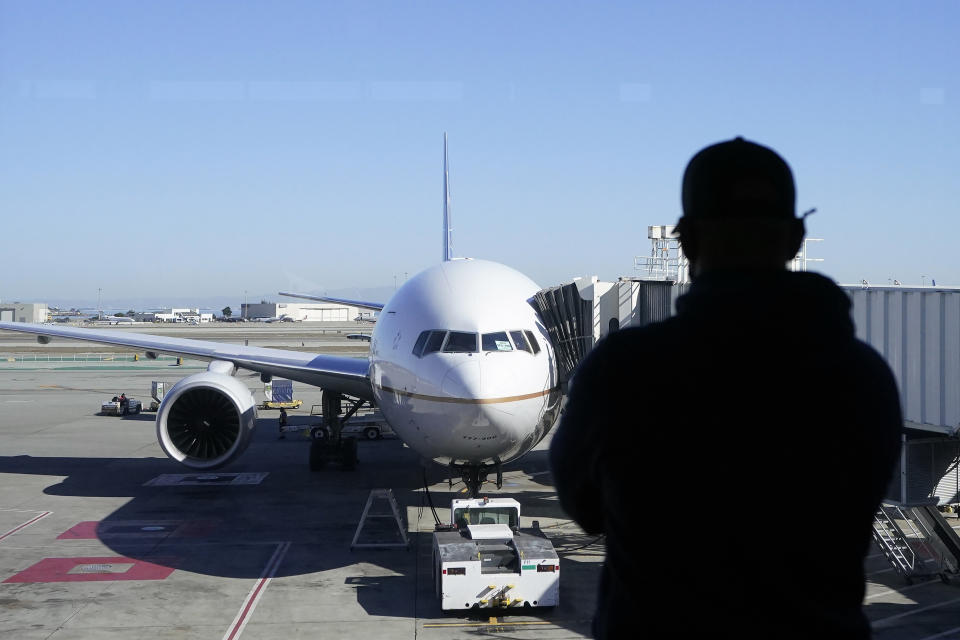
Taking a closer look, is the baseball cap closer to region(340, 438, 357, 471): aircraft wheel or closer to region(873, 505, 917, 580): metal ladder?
region(873, 505, 917, 580): metal ladder

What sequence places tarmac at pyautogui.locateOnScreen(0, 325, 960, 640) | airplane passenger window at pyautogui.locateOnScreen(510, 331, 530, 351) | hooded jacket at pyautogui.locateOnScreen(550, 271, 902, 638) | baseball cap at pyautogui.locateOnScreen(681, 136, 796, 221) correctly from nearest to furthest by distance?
hooded jacket at pyautogui.locateOnScreen(550, 271, 902, 638) → baseball cap at pyautogui.locateOnScreen(681, 136, 796, 221) → tarmac at pyautogui.locateOnScreen(0, 325, 960, 640) → airplane passenger window at pyautogui.locateOnScreen(510, 331, 530, 351)

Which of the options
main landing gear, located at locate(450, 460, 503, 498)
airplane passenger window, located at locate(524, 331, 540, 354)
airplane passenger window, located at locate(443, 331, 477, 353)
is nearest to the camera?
airplane passenger window, located at locate(443, 331, 477, 353)

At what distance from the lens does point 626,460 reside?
79.7 inches

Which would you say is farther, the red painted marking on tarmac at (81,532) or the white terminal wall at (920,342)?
the red painted marking on tarmac at (81,532)

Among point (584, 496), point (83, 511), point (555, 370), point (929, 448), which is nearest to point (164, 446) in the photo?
point (83, 511)

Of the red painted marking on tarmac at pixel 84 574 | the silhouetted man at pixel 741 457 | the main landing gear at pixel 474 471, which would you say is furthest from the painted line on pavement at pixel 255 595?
the silhouetted man at pixel 741 457

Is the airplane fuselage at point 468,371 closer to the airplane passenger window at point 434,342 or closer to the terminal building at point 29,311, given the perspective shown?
the airplane passenger window at point 434,342

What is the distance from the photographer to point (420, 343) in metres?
14.0

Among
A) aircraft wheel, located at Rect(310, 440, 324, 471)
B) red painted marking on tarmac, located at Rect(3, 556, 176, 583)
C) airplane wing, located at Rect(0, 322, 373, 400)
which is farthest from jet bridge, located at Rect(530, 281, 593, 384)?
aircraft wheel, located at Rect(310, 440, 324, 471)

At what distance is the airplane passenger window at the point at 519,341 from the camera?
13734 millimetres

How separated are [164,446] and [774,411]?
18.5m

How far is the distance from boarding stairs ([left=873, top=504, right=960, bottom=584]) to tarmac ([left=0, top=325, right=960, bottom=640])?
12.2 inches

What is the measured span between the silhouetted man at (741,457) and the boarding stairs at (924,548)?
13136 mm

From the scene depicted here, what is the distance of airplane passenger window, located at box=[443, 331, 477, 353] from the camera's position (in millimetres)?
13438
